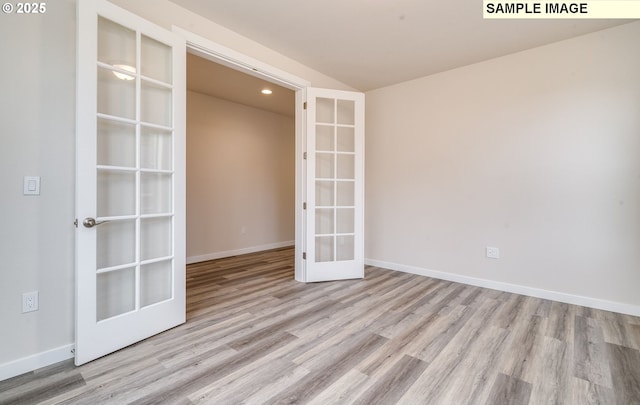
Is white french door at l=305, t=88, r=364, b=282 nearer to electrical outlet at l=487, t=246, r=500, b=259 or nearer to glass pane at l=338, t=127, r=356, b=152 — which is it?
glass pane at l=338, t=127, r=356, b=152

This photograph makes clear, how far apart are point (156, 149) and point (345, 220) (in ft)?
7.40

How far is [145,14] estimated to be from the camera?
210 cm

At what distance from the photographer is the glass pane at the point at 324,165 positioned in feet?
11.5

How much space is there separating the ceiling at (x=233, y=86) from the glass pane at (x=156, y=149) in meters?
1.33

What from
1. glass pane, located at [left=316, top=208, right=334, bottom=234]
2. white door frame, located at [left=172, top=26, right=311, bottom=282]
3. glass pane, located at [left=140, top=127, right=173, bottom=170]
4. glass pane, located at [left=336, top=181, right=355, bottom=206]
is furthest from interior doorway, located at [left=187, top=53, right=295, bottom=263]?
glass pane, located at [left=316, top=208, right=334, bottom=234]

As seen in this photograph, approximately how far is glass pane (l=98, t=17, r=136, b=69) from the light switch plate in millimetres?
862

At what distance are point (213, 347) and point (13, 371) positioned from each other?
1087 millimetres

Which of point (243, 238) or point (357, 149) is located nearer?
point (357, 149)

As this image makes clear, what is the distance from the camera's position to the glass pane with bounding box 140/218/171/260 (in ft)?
6.80

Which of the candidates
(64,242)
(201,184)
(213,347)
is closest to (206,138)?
(201,184)

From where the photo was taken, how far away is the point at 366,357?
1.83m

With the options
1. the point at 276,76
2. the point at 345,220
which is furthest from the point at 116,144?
the point at 345,220

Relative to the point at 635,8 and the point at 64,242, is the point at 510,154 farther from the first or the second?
the point at 64,242

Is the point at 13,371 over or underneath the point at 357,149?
underneath
